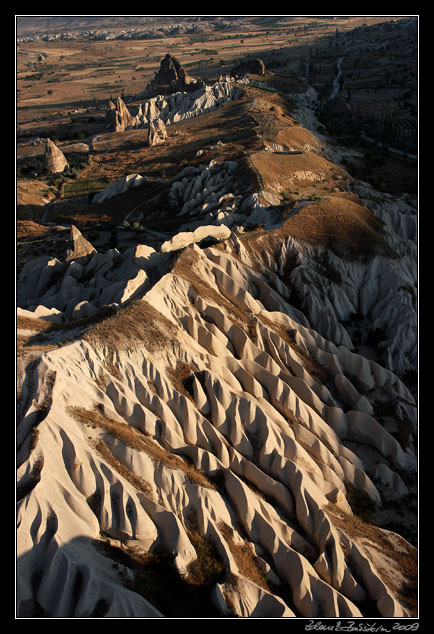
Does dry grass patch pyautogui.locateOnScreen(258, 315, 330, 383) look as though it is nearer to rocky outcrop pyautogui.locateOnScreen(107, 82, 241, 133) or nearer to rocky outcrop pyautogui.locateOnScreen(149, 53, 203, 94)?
rocky outcrop pyautogui.locateOnScreen(107, 82, 241, 133)

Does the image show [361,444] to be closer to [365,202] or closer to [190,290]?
[190,290]

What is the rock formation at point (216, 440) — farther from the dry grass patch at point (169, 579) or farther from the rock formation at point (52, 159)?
the rock formation at point (52, 159)

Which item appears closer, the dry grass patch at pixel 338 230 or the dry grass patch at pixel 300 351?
the dry grass patch at pixel 300 351

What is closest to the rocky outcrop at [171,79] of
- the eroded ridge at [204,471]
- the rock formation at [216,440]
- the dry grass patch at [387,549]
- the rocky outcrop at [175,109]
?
the rocky outcrop at [175,109]

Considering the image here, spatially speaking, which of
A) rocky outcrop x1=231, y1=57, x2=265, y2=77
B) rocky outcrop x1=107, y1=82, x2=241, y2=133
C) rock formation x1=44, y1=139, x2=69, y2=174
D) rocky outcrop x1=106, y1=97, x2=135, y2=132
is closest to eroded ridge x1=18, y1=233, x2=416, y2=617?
rock formation x1=44, y1=139, x2=69, y2=174

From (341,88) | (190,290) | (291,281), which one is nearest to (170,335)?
(190,290)

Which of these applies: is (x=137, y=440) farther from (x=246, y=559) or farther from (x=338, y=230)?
(x=338, y=230)
